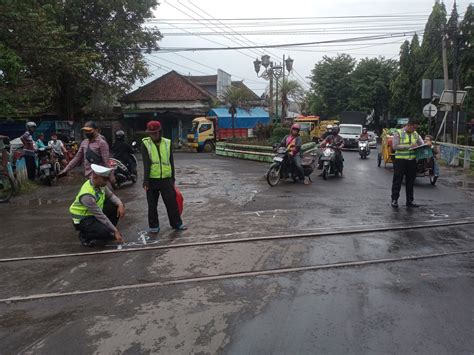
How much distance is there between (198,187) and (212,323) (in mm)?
9303

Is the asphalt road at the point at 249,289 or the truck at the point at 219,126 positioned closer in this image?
the asphalt road at the point at 249,289

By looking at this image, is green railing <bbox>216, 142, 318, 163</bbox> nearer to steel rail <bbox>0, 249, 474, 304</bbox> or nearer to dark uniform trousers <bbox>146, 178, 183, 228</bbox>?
dark uniform trousers <bbox>146, 178, 183, 228</bbox>

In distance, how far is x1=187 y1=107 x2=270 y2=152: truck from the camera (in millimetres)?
33938

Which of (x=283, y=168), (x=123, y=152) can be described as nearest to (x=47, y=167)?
(x=123, y=152)

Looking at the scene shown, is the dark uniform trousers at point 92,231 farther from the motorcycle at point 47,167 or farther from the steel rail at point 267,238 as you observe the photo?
the motorcycle at point 47,167

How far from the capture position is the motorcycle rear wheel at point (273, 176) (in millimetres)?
12953

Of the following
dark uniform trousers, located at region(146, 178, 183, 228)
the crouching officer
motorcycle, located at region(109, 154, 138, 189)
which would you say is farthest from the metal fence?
the crouching officer

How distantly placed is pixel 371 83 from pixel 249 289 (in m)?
48.4

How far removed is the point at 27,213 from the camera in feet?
32.1

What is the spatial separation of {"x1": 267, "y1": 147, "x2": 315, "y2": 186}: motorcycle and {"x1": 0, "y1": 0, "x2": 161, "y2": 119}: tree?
10504 millimetres

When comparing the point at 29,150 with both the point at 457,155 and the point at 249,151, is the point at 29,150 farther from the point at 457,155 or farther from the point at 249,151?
the point at 457,155

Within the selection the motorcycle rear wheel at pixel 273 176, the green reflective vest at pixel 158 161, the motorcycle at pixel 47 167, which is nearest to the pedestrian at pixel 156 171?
the green reflective vest at pixel 158 161

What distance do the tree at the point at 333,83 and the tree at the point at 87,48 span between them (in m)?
24.5

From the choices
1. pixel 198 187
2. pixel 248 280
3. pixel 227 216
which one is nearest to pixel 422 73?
pixel 198 187
